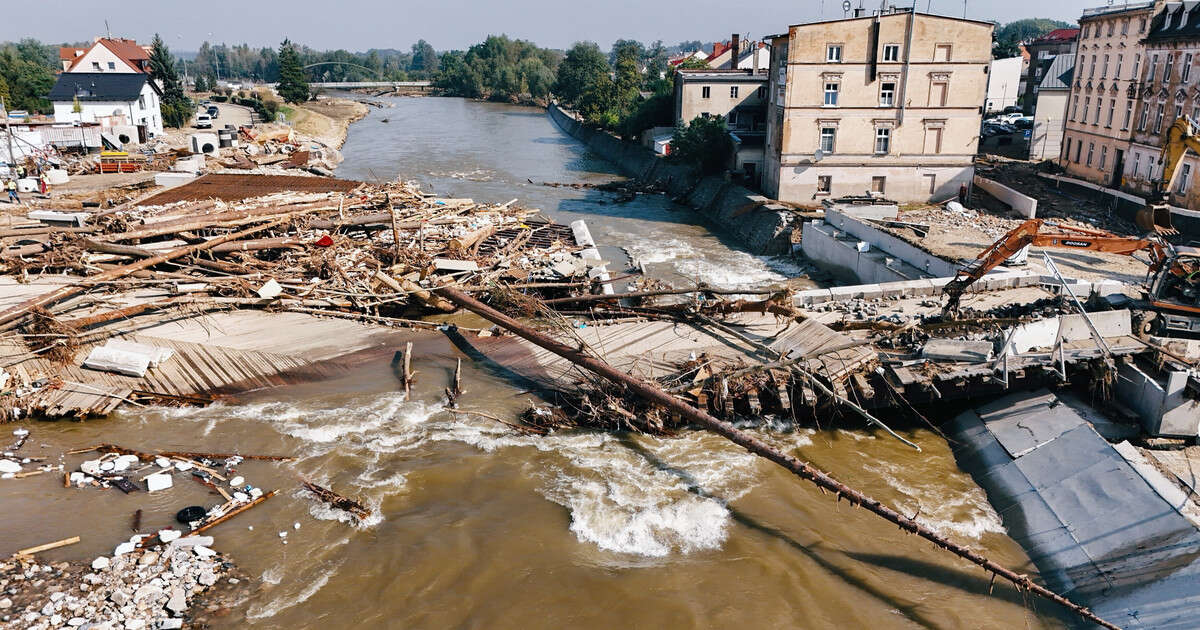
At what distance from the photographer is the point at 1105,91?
124ft

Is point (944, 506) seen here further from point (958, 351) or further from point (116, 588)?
point (116, 588)

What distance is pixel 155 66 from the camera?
68.6 metres

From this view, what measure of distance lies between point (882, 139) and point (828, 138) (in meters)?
2.58

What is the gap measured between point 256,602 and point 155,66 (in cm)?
7413

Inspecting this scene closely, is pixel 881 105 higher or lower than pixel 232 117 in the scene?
higher

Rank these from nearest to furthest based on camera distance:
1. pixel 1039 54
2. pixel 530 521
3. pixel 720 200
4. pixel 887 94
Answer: pixel 530 521 < pixel 887 94 < pixel 720 200 < pixel 1039 54

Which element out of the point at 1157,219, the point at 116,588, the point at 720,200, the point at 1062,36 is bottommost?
the point at 116,588

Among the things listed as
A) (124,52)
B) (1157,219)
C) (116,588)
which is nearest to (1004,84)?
(1157,219)

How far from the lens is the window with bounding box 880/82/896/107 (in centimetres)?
3478

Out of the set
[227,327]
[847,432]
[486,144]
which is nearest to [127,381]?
[227,327]

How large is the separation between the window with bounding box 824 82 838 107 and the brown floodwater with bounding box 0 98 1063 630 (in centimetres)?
2346

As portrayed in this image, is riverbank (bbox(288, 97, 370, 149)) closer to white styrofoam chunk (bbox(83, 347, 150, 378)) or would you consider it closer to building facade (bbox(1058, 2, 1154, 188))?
white styrofoam chunk (bbox(83, 347, 150, 378))

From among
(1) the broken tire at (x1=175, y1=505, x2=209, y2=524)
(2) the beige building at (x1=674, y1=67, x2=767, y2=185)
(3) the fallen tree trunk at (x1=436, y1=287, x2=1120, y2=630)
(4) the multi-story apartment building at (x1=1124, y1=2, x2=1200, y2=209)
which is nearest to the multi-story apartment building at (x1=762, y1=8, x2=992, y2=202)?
(4) the multi-story apartment building at (x1=1124, y1=2, x2=1200, y2=209)

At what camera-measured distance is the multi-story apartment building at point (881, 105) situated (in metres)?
34.0
